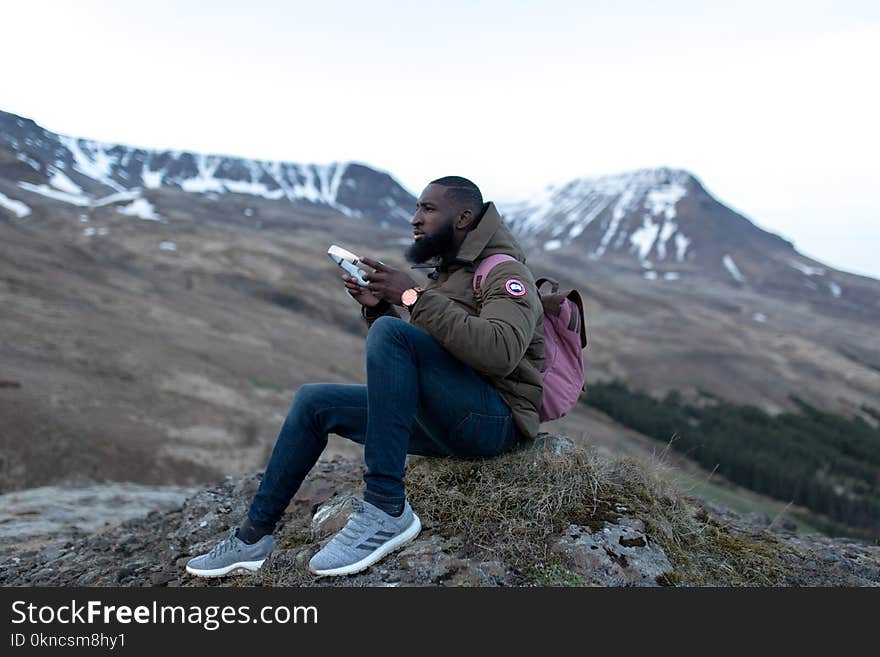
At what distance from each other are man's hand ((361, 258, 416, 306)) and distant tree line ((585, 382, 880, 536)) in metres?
34.2

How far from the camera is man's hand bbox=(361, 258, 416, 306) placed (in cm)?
345

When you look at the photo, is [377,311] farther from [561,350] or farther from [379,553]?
[379,553]

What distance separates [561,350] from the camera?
3957 millimetres

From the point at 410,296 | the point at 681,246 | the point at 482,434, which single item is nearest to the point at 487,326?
the point at 410,296

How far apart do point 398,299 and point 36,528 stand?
6147mm

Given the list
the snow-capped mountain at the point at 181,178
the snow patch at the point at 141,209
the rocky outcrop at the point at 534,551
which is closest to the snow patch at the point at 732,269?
the snow-capped mountain at the point at 181,178

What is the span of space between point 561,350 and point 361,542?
5.51 feet

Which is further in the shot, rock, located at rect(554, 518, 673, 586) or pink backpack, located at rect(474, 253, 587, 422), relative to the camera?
pink backpack, located at rect(474, 253, 587, 422)

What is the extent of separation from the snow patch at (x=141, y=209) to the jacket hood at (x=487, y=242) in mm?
77177

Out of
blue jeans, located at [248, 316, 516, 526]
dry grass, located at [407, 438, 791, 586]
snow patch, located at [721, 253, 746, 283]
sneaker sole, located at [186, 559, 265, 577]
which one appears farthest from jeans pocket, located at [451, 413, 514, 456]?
snow patch, located at [721, 253, 746, 283]

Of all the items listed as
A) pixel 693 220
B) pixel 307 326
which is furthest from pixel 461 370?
pixel 693 220

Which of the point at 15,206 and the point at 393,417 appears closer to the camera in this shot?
the point at 393,417

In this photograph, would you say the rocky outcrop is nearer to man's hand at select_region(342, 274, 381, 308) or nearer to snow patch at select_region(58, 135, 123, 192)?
man's hand at select_region(342, 274, 381, 308)

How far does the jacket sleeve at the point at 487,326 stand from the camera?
3223 millimetres
